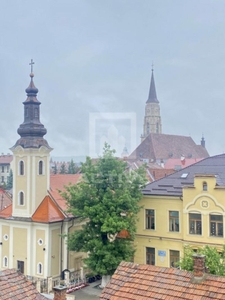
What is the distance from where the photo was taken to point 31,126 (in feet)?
74.9

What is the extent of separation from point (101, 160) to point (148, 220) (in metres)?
3.99

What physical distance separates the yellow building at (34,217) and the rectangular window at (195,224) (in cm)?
707

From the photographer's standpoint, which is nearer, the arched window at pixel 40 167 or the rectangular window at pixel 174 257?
the rectangular window at pixel 174 257

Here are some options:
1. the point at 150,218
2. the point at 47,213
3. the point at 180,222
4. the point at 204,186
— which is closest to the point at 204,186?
the point at 204,186

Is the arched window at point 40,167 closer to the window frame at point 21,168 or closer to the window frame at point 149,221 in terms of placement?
the window frame at point 21,168

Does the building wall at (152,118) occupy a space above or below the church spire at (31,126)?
above

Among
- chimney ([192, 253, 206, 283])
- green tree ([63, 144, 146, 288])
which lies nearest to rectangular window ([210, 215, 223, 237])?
green tree ([63, 144, 146, 288])

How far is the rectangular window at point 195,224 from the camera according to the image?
18.6 meters

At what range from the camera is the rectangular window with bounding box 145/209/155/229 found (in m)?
20.1

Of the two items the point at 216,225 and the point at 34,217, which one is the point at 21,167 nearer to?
the point at 34,217

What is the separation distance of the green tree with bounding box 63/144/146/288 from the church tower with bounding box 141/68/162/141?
72326 mm

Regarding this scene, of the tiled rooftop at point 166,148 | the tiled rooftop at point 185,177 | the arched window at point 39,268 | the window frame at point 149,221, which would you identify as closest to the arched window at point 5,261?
the arched window at point 39,268

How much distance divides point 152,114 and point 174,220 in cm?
7868

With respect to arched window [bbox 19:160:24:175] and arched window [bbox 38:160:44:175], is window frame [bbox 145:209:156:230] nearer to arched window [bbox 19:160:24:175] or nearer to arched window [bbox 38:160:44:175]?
arched window [bbox 38:160:44:175]
